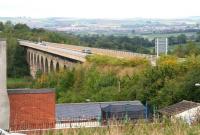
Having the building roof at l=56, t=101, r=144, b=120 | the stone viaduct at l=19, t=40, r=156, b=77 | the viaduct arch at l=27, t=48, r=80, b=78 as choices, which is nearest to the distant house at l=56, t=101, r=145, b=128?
the building roof at l=56, t=101, r=144, b=120

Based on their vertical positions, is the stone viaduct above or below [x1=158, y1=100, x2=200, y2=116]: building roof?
below

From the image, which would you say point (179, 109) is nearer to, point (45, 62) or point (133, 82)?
point (133, 82)

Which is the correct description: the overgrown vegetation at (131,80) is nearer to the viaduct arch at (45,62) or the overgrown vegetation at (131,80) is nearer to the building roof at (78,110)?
the building roof at (78,110)

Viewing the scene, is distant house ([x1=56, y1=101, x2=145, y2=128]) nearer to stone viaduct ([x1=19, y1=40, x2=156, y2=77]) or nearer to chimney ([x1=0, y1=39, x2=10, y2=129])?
chimney ([x1=0, y1=39, x2=10, y2=129])

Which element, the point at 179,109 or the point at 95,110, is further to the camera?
the point at 95,110

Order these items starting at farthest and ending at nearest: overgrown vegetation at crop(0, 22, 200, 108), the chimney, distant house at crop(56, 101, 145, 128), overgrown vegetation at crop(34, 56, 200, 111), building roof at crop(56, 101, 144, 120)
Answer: overgrown vegetation at crop(0, 22, 200, 108) → overgrown vegetation at crop(34, 56, 200, 111) → building roof at crop(56, 101, 144, 120) → distant house at crop(56, 101, 145, 128) → the chimney

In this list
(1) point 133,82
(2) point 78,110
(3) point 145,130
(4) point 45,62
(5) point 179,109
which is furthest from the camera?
(4) point 45,62

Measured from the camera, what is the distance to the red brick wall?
20.2m

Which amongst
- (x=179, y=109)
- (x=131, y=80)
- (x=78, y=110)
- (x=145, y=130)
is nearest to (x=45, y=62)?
(x=131, y=80)

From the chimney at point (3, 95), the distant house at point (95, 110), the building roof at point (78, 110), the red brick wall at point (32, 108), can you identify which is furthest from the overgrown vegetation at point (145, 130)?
the building roof at point (78, 110)

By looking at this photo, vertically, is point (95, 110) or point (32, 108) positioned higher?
point (32, 108)

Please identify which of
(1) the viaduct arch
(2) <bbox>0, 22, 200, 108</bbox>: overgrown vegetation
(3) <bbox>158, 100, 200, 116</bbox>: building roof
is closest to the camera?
(3) <bbox>158, 100, 200, 116</bbox>: building roof

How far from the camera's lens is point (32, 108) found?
20.7 meters

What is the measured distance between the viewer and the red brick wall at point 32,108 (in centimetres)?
2023
